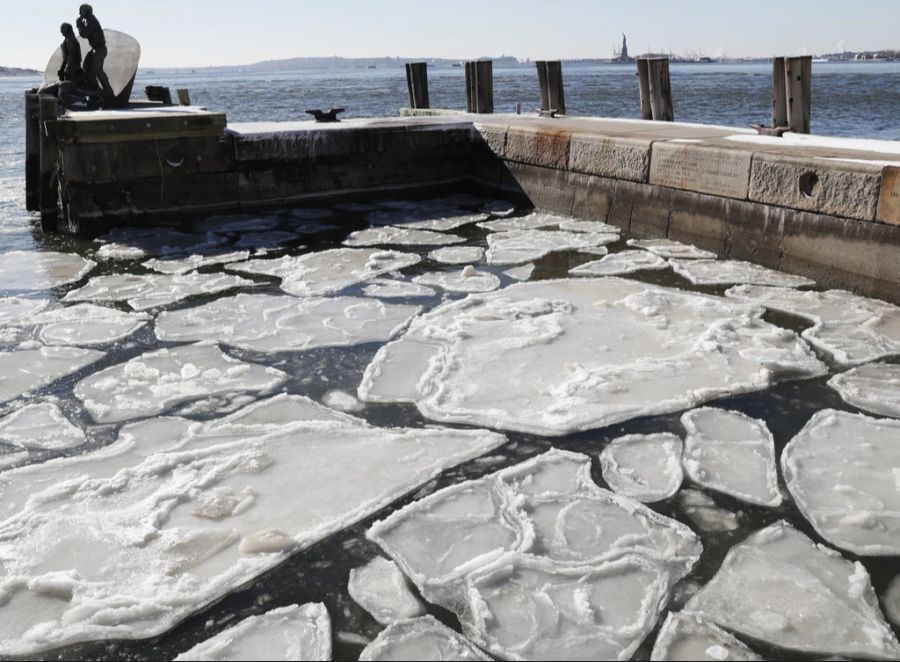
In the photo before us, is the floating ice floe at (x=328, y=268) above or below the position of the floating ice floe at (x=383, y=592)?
above

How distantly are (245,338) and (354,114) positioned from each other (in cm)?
2867

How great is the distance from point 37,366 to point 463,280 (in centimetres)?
266

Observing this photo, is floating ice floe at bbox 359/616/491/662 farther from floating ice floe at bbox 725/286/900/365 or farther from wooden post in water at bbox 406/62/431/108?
wooden post in water at bbox 406/62/431/108

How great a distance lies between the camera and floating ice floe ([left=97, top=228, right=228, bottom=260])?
21.6 feet

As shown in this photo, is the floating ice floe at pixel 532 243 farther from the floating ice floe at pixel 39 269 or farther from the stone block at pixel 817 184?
the floating ice floe at pixel 39 269

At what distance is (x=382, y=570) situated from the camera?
236 centimetres

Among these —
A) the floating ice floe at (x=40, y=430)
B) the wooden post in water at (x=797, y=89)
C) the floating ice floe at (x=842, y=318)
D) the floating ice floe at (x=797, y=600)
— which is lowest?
the floating ice floe at (x=797, y=600)

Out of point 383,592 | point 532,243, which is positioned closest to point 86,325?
point 383,592

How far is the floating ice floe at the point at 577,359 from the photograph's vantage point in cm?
343

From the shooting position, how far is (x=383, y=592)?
227 centimetres

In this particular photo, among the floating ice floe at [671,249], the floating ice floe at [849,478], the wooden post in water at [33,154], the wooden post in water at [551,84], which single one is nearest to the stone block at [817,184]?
the floating ice floe at [671,249]

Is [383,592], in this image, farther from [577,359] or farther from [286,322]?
[286,322]

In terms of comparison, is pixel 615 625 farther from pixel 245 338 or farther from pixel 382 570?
pixel 245 338

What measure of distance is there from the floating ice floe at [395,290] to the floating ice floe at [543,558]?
2.43 m
